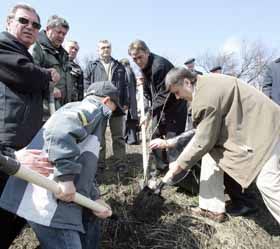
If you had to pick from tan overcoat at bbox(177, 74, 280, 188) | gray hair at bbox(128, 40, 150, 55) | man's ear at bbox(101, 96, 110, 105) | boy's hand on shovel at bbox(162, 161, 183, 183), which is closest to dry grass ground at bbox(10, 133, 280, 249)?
boy's hand on shovel at bbox(162, 161, 183, 183)

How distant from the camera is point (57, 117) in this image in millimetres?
2148

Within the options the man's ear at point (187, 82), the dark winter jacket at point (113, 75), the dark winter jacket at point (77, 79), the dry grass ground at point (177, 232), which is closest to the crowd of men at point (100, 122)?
the man's ear at point (187, 82)

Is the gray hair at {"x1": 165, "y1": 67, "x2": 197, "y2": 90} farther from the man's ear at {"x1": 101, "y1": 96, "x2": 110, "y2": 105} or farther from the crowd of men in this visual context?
the man's ear at {"x1": 101, "y1": 96, "x2": 110, "y2": 105}

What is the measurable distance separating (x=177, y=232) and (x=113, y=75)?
279 centimetres

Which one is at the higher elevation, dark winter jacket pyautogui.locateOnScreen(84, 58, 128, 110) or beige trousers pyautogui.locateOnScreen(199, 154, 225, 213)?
dark winter jacket pyautogui.locateOnScreen(84, 58, 128, 110)

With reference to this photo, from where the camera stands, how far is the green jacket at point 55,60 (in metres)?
3.97

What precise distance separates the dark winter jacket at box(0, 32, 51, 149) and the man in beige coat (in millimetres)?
1240

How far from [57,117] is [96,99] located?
14.6 inches

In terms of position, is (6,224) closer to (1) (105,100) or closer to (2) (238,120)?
(1) (105,100)

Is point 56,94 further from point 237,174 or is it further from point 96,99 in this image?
point 237,174

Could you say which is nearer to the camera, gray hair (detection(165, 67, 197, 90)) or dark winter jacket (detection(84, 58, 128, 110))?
gray hair (detection(165, 67, 197, 90))

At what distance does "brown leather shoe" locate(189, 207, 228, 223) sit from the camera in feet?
12.1

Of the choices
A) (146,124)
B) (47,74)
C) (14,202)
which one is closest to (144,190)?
(146,124)

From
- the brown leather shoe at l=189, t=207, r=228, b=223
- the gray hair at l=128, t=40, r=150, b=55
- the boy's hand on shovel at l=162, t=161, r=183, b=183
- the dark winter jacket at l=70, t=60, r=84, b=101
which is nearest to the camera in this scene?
the boy's hand on shovel at l=162, t=161, r=183, b=183
